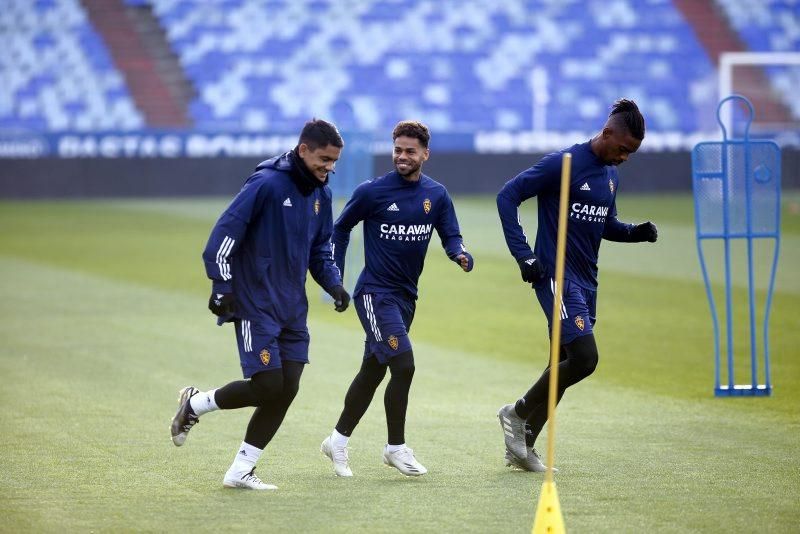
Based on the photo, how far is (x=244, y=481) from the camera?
22.6 feet

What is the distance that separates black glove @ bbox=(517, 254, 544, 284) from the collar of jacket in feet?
4.10

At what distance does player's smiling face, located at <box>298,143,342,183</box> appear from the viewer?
6.75m

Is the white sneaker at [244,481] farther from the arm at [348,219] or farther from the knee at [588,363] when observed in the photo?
the knee at [588,363]

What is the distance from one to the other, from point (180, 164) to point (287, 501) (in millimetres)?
26209

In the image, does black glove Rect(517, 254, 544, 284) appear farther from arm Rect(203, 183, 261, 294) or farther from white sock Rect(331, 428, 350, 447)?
arm Rect(203, 183, 261, 294)

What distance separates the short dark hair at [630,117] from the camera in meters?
7.37

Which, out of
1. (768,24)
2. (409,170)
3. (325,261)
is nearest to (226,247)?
(325,261)

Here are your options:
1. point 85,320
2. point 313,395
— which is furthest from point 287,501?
point 85,320

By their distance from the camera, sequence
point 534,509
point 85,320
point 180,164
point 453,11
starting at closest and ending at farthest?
point 534,509
point 85,320
point 180,164
point 453,11

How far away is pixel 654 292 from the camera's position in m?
16.8

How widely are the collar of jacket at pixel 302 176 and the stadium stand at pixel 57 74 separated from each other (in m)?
27.1

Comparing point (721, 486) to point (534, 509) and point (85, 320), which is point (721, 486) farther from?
point (85, 320)

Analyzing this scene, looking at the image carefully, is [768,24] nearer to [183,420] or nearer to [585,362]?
[585,362]

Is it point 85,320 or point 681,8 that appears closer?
point 85,320
